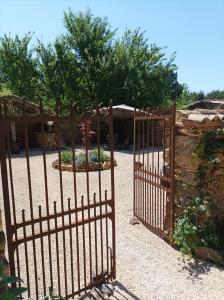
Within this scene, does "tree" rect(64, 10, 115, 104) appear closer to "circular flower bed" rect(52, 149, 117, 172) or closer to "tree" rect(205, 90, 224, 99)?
"circular flower bed" rect(52, 149, 117, 172)

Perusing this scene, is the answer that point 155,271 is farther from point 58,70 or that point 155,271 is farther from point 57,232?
point 58,70

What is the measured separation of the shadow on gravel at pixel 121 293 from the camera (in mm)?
3551

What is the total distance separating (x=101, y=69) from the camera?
19.7 meters

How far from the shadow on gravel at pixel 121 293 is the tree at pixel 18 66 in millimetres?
20095

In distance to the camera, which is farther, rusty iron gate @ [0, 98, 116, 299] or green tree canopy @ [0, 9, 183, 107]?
green tree canopy @ [0, 9, 183, 107]

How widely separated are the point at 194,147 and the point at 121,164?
7.71 meters

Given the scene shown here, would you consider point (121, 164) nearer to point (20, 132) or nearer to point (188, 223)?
point (188, 223)

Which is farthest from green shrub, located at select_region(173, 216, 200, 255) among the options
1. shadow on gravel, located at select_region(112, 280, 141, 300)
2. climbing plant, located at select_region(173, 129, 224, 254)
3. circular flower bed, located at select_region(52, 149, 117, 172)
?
circular flower bed, located at select_region(52, 149, 117, 172)

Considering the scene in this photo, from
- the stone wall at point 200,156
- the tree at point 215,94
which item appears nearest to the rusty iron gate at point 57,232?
the stone wall at point 200,156

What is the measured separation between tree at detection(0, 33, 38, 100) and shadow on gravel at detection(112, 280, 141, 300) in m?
20.1

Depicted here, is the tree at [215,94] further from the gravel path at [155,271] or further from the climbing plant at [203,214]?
the climbing plant at [203,214]

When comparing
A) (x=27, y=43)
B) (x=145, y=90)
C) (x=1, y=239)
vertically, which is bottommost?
(x=1, y=239)

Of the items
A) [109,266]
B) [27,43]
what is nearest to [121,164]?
[109,266]

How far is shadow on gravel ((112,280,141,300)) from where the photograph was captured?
11.6 feet
